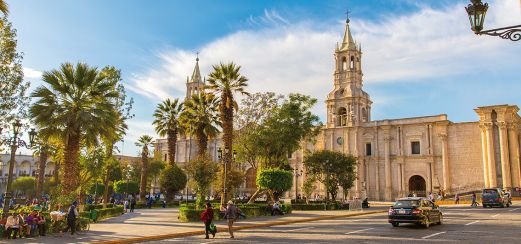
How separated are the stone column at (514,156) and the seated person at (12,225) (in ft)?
166

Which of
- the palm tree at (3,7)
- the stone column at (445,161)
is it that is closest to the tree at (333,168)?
the stone column at (445,161)

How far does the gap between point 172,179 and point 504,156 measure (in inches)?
1486

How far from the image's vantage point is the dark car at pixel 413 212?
17.0m

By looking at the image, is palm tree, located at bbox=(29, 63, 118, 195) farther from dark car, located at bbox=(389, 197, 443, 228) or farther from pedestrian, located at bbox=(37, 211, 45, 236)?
dark car, located at bbox=(389, 197, 443, 228)

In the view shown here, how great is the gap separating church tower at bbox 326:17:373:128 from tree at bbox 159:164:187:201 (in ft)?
91.6

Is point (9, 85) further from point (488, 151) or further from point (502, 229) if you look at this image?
point (488, 151)

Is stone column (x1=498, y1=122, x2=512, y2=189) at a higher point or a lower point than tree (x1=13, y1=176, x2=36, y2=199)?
higher

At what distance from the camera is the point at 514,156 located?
4812 centimetres

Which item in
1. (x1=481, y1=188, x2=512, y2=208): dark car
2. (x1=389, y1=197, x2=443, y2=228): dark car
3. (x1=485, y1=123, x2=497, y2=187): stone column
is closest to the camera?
(x1=389, y1=197, x2=443, y2=228): dark car

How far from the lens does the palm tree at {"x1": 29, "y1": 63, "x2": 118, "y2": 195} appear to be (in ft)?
67.7

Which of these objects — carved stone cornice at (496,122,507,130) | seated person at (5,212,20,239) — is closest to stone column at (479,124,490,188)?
carved stone cornice at (496,122,507,130)

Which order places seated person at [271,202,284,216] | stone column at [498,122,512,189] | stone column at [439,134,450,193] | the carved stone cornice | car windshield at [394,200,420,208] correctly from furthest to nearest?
stone column at [439,134,450,193] → the carved stone cornice → stone column at [498,122,512,189] → seated person at [271,202,284,216] → car windshield at [394,200,420,208]

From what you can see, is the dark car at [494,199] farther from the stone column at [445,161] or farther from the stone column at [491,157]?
the stone column at [445,161]

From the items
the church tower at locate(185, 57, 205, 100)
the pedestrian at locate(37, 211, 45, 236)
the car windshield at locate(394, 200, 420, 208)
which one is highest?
the church tower at locate(185, 57, 205, 100)
